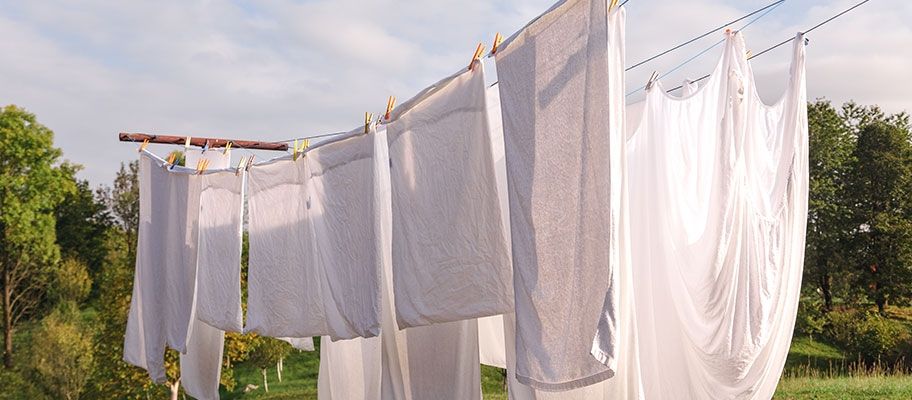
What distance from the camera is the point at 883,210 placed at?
20.0 m

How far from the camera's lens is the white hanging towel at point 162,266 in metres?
6.50

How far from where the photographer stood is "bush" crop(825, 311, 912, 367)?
16828 millimetres

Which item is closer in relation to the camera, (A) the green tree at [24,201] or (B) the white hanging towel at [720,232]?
(B) the white hanging towel at [720,232]

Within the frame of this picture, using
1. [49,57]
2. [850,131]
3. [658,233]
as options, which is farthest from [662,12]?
[850,131]

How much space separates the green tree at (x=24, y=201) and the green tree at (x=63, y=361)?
3.76m

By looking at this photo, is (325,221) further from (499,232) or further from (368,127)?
(499,232)

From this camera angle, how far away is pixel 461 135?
3.58 meters

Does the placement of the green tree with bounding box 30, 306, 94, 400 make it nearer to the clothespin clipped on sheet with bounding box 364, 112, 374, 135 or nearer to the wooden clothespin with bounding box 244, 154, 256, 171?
the wooden clothespin with bounding box 244, 154, 256, 171

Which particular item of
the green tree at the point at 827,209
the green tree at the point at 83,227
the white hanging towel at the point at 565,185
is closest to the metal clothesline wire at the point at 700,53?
the white hanging towel at the point at 565,185

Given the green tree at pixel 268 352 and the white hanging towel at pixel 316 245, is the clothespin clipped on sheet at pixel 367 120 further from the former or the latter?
the green tree at pixel 268 352

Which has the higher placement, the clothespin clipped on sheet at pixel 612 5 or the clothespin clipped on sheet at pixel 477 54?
the clothespin clipped on sheet at pixel 612 5

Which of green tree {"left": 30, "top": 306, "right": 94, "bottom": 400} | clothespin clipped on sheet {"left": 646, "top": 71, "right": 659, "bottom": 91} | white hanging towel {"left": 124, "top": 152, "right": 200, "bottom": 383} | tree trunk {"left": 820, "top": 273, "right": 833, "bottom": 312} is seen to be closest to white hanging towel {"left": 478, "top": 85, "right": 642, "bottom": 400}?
clothespin clipped on sheet {"left": 646, "top": 71, "right": 659, "bottom": 91}

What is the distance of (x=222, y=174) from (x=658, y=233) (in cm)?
316

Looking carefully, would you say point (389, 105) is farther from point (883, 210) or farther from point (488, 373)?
point (883, 210)
